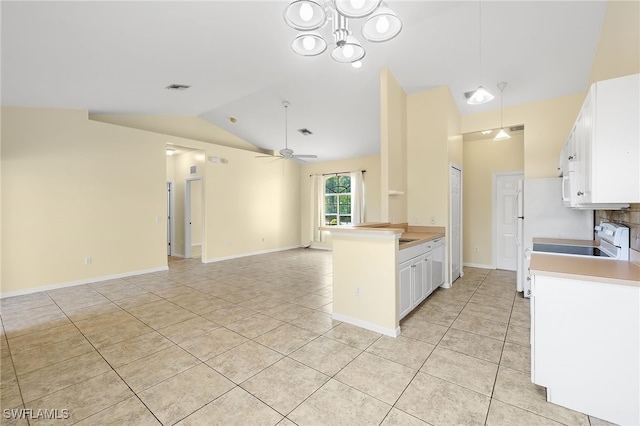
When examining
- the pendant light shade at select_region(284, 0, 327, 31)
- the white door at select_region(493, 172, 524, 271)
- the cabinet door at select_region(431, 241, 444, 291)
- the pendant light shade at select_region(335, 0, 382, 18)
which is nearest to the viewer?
the pendant light shade at select_region(335, 0, 382, 18)

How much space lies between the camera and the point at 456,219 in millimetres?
5086

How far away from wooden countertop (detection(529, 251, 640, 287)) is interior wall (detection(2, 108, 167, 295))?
21.1 feet

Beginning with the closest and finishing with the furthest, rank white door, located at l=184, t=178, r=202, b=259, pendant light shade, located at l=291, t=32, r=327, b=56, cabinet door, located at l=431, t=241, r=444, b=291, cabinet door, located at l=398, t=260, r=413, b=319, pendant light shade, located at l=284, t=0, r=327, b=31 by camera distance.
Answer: pendant light shade, located at l=284, t=0, r=327, b=31 → pendant light shade, located at l=291, t=32, r=327, b=56 → cabinet door, located at l=398, t=260, r=413, b=319 → cabinet door, located at l=431, t=241, r=444, b=291 → white door, located at l=184, t=178, r=202, b=259

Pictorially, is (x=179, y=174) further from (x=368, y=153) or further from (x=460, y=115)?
(x=460, y=115)

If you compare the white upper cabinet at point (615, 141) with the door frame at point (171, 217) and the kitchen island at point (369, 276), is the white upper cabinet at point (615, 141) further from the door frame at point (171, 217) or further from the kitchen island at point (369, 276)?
the door frame at point (171, 217)

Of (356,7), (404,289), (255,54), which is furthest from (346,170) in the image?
(356,7)

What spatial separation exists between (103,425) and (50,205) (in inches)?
179

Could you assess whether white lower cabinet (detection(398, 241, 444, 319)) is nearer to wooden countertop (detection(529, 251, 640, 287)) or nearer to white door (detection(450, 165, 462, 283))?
white door (detection(450, 165, 462, 283))

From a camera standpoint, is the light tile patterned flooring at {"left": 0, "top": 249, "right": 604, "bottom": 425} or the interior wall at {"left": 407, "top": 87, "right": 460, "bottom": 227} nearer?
the light tile patterned flooring at {"left": 0, "top": 249, "right": 604, "bottom": 425}

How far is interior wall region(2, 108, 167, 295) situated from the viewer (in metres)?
4.29

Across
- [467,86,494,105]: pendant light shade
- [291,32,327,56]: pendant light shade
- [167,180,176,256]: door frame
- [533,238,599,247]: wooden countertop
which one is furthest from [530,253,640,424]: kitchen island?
[167,180,176,256]: door frame

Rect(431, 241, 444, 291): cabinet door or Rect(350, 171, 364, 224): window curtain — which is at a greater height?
Rect(350, 171, 364, 224): window curtain

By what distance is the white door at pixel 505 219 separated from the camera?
5.67 meters

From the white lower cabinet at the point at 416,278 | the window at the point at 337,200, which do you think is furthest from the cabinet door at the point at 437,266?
the window at the point at 337,200
